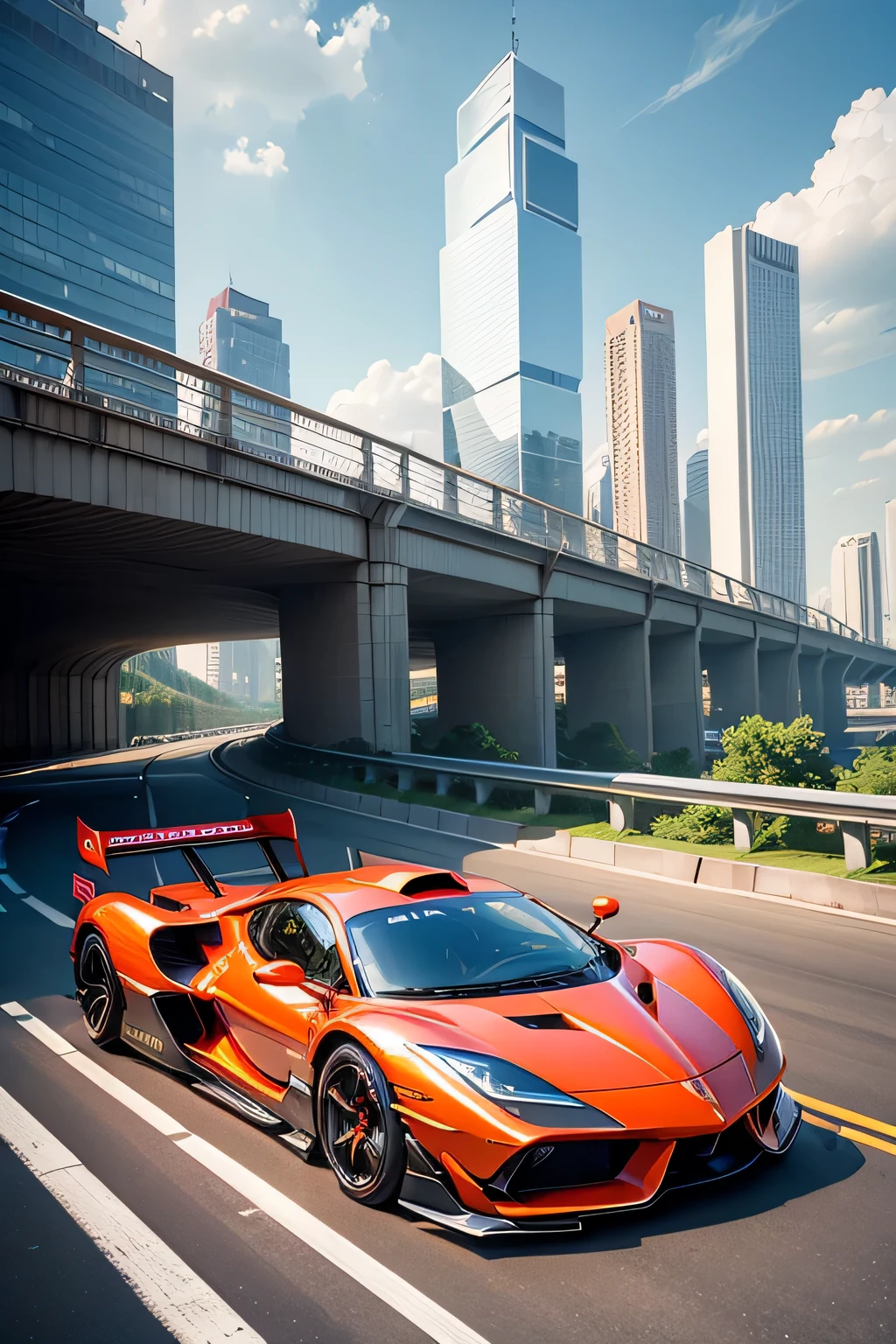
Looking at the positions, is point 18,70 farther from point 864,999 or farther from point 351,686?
point 864,999

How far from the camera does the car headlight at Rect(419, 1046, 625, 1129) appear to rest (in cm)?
301

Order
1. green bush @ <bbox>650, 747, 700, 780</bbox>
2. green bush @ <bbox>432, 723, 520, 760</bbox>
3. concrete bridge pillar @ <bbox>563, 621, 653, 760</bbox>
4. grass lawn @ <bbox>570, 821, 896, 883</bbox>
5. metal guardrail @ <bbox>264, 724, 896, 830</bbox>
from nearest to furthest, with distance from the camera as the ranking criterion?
grass lawn @ <bbox>570, 821, 896, 883</bbox> < metal guardrail @ <bbox>264, 724, 896, 830</bbox> < green bush @ <bbox>432, 723, 520, 760</bbox> < green bush @ <bbox>650, 747, 700, 780</bbox> < concrete bridge pillar @ <bbox>563, 621, 653, 760</bbox>

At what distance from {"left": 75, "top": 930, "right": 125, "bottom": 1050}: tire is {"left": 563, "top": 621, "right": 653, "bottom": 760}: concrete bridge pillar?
28822 millimetres

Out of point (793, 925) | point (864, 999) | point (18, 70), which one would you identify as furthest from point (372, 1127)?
point (18, 70)

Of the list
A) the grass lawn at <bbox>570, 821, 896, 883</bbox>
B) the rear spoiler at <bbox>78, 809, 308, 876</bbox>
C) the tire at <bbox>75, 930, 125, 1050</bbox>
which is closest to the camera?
the tire at <bbox>75, 930, 125, 1050</bbox>

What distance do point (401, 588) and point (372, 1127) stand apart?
16905 mm

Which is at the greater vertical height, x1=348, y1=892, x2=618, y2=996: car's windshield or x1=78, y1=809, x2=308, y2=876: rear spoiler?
x1=78, y1=809, x2=308, y2=876: rear spoiler

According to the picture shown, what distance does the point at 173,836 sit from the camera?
229 inches

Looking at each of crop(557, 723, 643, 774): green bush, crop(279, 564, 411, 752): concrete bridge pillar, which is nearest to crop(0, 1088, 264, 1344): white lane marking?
crop(279, 564, 411, 752): concrete bridge pillar

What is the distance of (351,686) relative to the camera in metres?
19.7

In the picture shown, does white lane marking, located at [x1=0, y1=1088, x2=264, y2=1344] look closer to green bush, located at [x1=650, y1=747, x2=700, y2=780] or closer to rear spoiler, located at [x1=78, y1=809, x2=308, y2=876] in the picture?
rear spoiler, located at [x1=78, y1=809, x2=308, y2=876]

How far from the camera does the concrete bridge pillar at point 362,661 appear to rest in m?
19.5

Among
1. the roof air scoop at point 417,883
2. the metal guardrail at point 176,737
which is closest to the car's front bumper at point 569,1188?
the roof air scoop at point 417,883

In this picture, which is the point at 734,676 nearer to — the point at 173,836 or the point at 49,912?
the point at 49,912
